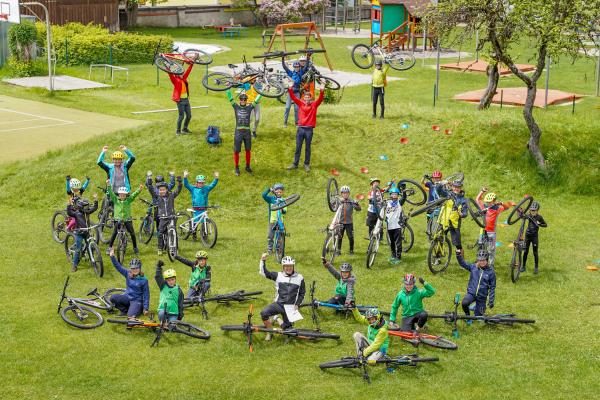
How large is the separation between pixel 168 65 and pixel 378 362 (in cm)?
1710

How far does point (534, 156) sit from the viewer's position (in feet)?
102

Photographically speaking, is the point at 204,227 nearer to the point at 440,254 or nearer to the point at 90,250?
the point at 90,250

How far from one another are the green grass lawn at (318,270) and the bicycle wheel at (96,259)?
289 millimetres

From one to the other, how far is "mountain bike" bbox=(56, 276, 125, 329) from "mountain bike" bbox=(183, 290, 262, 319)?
1.80m

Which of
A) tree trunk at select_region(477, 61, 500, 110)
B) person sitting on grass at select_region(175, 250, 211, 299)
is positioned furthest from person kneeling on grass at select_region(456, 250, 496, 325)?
tree trunk at select_region(477, 61, 500, 110)

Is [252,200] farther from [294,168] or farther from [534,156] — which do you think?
[534,156]

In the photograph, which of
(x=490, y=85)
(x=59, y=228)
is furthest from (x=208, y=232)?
(x=490, y=85)

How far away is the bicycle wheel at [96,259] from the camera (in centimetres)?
2261

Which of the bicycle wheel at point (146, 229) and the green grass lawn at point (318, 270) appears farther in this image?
the bicycle wheel at point (146, 229)

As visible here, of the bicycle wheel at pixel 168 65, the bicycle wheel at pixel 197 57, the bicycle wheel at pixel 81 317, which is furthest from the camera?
the bicycle wheel at pixel 197 57

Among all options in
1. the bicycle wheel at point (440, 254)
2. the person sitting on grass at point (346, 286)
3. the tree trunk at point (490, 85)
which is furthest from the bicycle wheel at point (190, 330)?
the tree trunk at point (490, 85)

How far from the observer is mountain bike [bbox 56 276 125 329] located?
1939cm

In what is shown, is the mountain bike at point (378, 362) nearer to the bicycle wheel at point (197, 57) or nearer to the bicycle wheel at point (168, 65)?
the bicycle wheel at point (168, 65)

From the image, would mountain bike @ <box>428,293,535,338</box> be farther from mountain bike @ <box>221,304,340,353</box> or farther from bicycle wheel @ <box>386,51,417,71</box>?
bicycle wheel @ <box>386,51,417,71</box>
